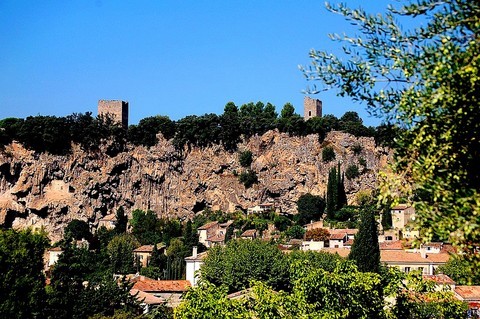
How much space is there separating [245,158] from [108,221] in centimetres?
1611

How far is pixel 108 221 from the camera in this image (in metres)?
77.4

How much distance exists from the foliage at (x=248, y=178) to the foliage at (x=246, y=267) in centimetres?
3123

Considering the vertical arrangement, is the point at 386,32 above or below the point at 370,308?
above

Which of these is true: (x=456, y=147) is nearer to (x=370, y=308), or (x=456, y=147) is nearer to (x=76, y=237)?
(x=370, y=308)

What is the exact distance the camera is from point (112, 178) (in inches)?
3179

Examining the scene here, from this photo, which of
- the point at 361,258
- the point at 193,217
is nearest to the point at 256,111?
the point at 193,217

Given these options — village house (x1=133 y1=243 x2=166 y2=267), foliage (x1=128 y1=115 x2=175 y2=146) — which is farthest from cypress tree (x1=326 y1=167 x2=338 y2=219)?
foliage (x1=128 y1=115 x2=175 y2=146)

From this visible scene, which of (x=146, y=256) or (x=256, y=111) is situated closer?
(x=146, y=256)

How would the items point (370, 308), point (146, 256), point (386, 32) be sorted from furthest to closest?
point (146, 256) < point (370, 308) < point (386, 32)

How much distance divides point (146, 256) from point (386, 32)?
59948mm

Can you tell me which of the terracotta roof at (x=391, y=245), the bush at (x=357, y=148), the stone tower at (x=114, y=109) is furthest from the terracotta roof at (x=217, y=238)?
the stone tower at (x=114, y=109)

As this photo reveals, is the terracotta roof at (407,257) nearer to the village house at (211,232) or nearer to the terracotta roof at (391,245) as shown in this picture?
the terracotta roof at (391,245)

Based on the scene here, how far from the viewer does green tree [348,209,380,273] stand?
45.6 m

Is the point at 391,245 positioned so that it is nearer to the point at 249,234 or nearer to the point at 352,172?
the point at 249,234
